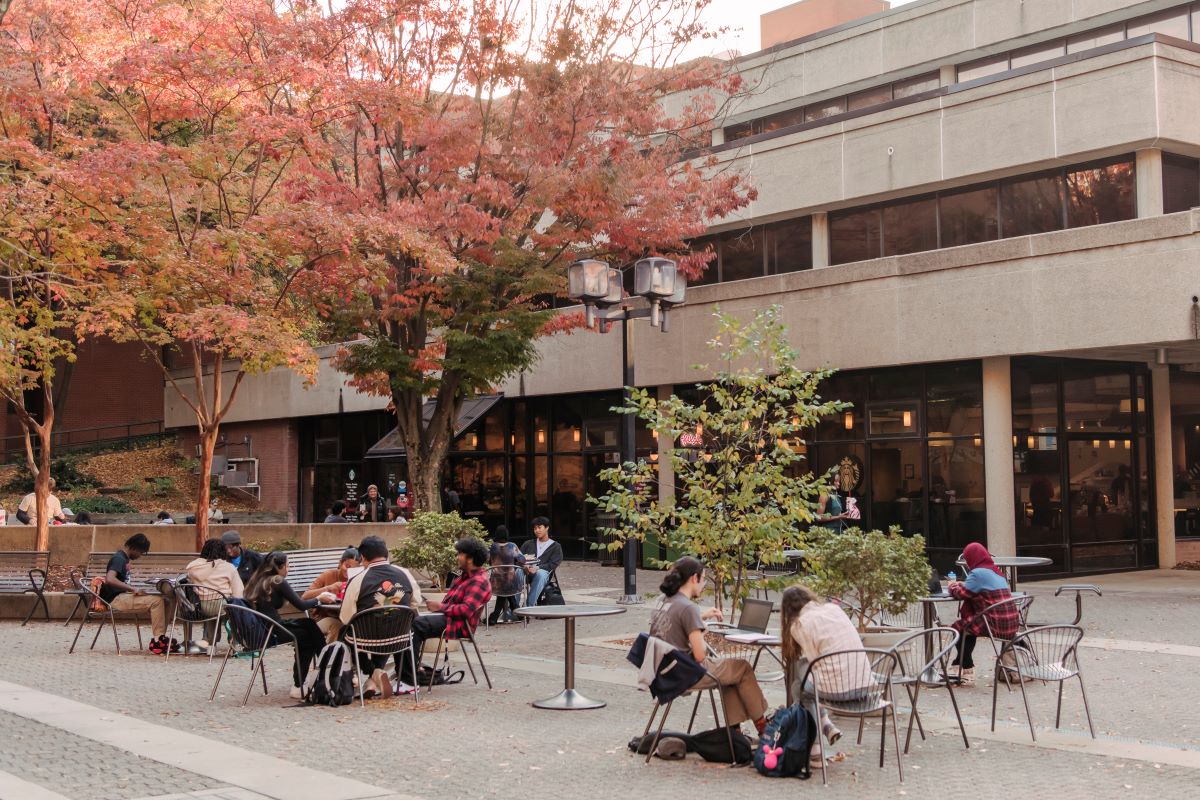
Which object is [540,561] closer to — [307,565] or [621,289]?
[307,565]

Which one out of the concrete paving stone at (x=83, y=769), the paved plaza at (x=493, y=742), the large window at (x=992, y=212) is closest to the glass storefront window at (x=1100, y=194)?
the large window at (x=992, y=212)

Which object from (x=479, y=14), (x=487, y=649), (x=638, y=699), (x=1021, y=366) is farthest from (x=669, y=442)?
(x=638, y=699)

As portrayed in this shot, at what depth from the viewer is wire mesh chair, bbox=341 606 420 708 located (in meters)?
10.5

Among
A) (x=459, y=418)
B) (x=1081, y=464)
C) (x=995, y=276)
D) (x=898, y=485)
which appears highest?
(x=995, y=276)

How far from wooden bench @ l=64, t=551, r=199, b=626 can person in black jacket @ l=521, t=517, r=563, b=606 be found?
15.4 ft

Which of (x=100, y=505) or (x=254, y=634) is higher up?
(x=100, y=505)

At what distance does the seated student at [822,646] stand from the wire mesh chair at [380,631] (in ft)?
12.0

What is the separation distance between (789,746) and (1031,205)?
16.2 m

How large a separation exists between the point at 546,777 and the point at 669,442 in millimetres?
18701

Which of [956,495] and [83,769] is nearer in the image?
[83,769]

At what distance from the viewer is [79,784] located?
7672 mm

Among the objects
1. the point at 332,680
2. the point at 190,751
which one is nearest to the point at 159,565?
the point at 332,680

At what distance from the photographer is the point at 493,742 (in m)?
9.11

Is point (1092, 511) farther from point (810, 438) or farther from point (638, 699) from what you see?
point (638, 699)
